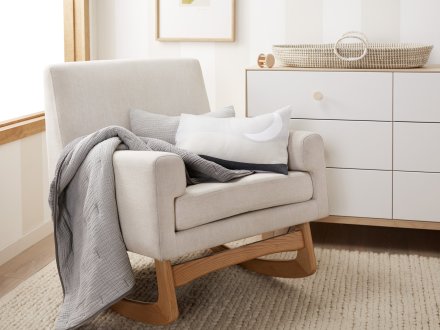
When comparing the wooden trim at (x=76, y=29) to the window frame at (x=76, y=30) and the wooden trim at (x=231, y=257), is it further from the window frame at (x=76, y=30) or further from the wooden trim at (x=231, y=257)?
the wooden trim at (x=231, y=257)

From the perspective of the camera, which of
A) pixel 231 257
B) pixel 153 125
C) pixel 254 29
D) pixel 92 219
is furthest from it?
pixel 254 29

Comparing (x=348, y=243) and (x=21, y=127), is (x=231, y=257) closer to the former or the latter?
(x=348, y=243)

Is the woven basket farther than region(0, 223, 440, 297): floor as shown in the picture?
Yes

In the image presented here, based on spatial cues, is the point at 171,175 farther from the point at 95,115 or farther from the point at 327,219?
the point at 327,219

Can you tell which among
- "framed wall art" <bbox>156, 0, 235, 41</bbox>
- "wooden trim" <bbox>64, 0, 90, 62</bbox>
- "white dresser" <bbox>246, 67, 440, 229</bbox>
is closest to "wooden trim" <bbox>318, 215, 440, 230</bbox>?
"white dresser" <bbox>246, 67, 440, 229</bbox>

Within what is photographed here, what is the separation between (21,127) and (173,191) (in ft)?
3.65

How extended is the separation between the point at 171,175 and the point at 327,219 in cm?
115

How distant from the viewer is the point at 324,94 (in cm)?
293

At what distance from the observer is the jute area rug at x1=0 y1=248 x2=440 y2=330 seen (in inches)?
86.9

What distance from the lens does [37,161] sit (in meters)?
3.09

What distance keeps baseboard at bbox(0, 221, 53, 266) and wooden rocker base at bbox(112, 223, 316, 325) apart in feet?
2.51

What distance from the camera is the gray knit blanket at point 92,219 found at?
6.88 feet

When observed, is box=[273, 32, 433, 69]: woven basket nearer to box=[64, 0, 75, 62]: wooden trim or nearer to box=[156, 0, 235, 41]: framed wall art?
box=[156, 0, 235, 41]: framed wall art

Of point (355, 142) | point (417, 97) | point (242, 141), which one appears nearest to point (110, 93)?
point (242, 141)
